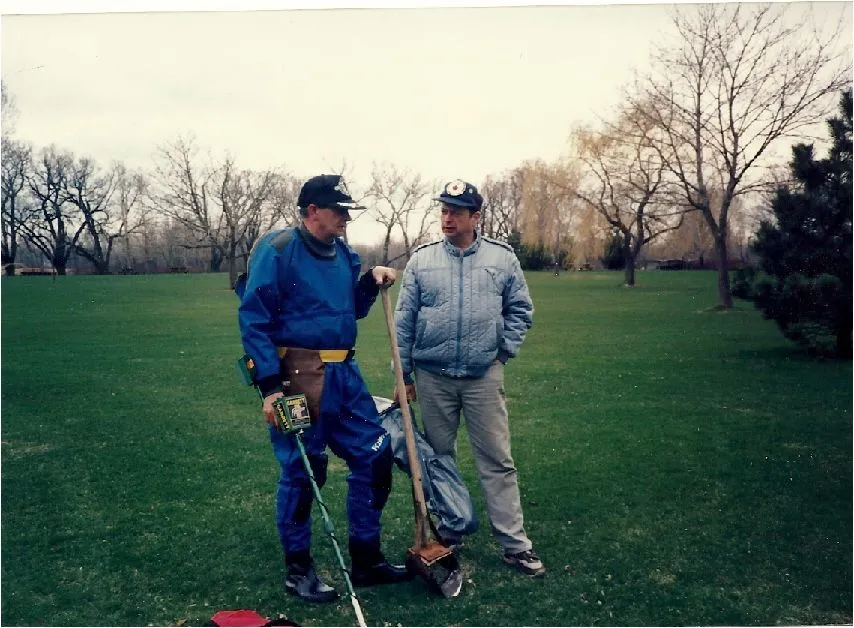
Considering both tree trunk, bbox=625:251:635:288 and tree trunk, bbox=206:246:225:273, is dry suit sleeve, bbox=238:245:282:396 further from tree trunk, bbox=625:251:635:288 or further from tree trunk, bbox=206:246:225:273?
tree trunk, bbox=625:251:635:288

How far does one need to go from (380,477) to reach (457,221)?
1.25 m

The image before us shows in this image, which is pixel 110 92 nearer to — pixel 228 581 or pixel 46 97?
pixel 46 97

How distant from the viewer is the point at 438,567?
10.8 ft

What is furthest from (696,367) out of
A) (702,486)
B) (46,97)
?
(46,97)

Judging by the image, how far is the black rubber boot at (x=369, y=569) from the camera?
334 cm

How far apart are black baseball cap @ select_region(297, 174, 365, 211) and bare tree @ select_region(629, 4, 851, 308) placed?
2.72 metres

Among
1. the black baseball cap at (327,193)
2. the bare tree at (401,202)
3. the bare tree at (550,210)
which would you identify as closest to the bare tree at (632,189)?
the bare tree at (550,210)

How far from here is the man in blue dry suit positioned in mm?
3129

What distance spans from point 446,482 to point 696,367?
5431 millimetres

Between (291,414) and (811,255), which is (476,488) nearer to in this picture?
(291,414)

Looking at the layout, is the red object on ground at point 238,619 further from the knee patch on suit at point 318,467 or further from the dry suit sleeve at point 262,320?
the dry suit sleeve at point 262,320

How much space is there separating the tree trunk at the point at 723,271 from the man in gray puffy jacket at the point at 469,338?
705cm

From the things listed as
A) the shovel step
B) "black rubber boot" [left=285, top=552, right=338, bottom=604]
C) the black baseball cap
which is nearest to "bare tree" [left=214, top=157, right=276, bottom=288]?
the black baseball cap

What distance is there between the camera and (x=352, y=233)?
4.49 metres
